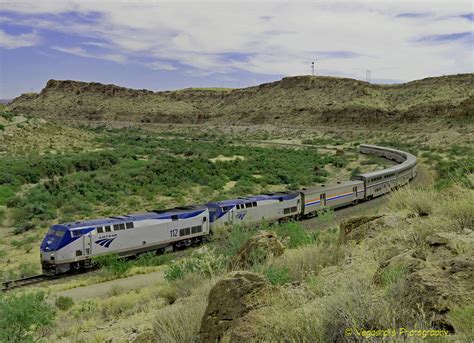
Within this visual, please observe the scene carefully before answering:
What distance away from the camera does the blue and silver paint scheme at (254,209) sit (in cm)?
2662

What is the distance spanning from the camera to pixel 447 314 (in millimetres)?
4801

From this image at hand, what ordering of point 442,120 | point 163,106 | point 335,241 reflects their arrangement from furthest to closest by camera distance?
point 163,106, point 442,120, point 335,241

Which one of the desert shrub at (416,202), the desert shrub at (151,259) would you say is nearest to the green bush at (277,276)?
the desert shrub at (416,202)

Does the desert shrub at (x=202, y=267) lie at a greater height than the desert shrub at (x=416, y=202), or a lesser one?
lesser

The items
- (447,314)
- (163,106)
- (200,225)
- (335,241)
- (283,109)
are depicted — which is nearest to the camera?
(447,314)

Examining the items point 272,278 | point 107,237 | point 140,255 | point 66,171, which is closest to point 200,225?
point 140,255

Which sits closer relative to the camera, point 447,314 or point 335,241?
point 447,314

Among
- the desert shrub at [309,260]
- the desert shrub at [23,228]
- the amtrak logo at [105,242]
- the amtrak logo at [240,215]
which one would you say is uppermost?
the desert shrub at [309,260]

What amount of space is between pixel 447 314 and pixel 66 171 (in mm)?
47150

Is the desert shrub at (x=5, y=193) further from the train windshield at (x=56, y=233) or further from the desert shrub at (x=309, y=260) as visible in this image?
the desert shrub at (x=309, y=260)

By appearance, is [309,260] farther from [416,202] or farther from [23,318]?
[23,318]

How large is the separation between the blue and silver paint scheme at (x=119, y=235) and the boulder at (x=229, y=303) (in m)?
15.5

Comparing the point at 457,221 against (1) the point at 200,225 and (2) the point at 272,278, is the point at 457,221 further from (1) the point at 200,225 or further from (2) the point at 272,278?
(1) the point at 200,225

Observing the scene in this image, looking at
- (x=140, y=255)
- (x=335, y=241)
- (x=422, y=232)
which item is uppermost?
(x=422, y=232)
